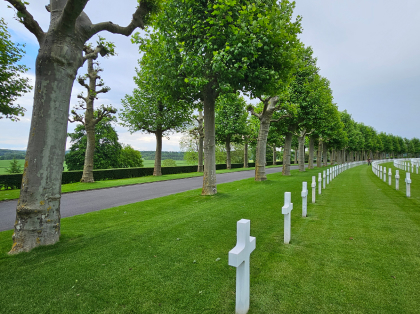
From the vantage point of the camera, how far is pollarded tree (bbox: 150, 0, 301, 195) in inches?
310

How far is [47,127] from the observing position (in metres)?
4.41

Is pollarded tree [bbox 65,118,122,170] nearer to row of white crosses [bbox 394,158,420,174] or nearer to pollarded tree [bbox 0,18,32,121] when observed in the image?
pollarded tree [bbox 0,18,32,121]

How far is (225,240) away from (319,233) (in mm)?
2107

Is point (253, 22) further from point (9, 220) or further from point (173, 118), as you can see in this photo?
point (173, 118)

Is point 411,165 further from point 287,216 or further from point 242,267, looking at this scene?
point 242,267

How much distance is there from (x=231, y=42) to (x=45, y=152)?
21.0 ft

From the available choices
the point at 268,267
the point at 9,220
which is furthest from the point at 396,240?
the point at 9,220

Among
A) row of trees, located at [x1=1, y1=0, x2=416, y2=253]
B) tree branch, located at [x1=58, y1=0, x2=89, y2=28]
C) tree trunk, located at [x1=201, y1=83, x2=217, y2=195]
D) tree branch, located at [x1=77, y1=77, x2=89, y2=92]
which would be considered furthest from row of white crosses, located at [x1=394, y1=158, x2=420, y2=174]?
tree branch, located at [x1=77, y1=77, x2=89, y2=92]

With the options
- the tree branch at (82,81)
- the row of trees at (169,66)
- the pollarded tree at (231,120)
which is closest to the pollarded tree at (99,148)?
the pollarded tree at (231,120)

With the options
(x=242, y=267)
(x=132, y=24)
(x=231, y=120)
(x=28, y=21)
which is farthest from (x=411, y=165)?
(x=28, y=21)

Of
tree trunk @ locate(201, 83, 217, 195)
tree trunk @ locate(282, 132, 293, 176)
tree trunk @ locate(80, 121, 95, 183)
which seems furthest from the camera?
tree trunk @ locate(282, 132, 293, 176)

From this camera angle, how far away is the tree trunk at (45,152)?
4270 mm

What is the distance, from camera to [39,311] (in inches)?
103

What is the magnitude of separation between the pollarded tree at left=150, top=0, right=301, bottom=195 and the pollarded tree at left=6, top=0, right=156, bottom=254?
170 inches
